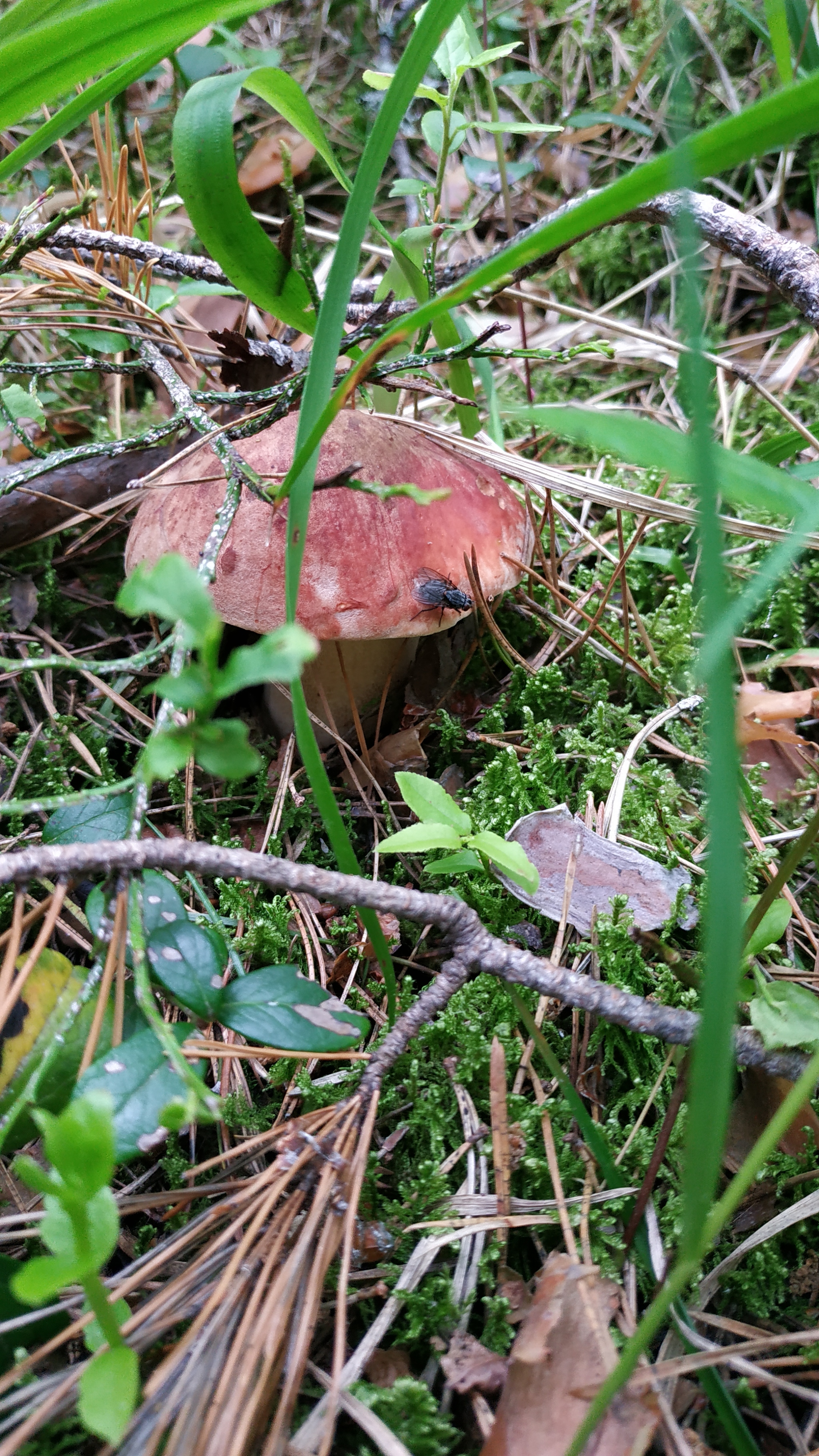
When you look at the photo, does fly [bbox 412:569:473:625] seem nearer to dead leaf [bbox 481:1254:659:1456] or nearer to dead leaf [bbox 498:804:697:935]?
dead leaf [bbox 498:804:697:935]

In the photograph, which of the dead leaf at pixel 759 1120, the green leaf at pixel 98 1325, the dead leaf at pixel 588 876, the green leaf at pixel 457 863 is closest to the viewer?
the green leaf at pixel 98 1325

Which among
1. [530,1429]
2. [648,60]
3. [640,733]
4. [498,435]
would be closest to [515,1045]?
[530,1429]

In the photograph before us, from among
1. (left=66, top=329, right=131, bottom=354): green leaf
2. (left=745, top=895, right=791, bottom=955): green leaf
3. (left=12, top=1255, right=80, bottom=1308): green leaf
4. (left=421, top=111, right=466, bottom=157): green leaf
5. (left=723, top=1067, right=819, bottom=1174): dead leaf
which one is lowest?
(left=723, top=1067, right=819, bottom=1174): dead leaf

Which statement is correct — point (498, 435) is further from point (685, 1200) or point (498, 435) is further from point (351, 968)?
point (685, 1200)

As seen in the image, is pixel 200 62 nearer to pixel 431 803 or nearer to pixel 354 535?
pixel 354 535

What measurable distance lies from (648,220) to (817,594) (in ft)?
2.76

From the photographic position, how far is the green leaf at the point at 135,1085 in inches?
26.8

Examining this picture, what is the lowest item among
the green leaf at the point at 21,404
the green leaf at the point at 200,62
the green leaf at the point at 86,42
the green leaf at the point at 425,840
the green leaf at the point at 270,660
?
the green leaf at the point at 425,840

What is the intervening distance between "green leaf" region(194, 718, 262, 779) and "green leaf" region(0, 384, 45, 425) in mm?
1097

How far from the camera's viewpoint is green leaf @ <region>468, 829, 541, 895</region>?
1006 millimetres

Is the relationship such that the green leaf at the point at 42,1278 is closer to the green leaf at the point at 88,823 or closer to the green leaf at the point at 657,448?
the green leaf at the point at 88,823

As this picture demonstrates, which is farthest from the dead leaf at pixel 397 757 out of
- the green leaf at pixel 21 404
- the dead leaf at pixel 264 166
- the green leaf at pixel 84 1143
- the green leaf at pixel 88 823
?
the dead leaf at pixel 264 166

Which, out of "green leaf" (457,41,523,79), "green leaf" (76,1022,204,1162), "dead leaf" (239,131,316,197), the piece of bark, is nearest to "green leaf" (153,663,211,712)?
"green leaf" (76,1022,204,1162)

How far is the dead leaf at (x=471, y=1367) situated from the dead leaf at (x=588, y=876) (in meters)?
0.53
